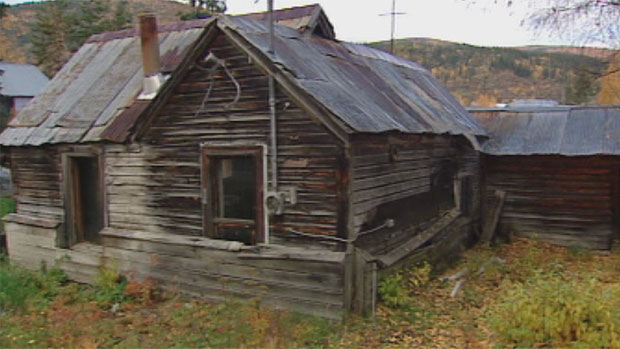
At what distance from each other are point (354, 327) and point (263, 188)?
248cm

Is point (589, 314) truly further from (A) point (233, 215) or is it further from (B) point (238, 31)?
(B) point (238, 31)

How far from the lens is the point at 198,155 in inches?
322

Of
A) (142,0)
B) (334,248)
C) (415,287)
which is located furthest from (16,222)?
(142,0)

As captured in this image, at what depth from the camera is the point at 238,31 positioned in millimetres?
7340

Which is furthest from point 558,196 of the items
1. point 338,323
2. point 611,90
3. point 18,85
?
point 18,85

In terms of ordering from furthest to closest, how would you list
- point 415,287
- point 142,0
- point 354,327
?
point 142,0 < point 415,287 < point 354,327

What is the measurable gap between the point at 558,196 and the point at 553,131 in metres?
1.76

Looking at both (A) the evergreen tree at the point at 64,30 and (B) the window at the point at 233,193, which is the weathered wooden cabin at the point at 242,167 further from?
(A) the evergreen tree at the point at 64,30

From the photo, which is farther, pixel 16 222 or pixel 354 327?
pixel 16 222

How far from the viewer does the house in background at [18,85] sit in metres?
37.4

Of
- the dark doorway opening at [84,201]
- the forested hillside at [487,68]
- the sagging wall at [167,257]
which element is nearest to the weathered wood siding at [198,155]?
the sagging wall at [167,257]

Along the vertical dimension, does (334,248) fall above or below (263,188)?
below

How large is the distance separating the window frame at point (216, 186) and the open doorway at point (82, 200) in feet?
10.2

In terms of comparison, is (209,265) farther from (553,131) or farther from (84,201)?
(553,131)
